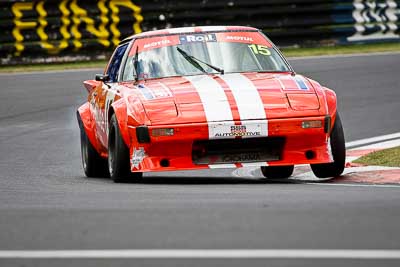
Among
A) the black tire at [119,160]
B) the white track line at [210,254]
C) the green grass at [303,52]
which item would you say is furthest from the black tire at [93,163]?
the green grass at [303,52]

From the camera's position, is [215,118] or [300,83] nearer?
[215,118]

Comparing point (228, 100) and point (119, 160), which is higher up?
point (228, 100)

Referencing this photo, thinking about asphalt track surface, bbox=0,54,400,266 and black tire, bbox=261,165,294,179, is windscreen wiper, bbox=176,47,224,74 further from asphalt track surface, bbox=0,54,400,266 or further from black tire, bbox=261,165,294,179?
black tire, bbox=261,165,294,179

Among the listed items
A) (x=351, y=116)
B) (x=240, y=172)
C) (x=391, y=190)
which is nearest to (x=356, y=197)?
(x=391, y=190)

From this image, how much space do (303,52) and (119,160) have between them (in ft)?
47.0

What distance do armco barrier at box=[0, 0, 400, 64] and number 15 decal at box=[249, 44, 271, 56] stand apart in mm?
12362

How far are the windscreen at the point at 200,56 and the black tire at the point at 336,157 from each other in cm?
103

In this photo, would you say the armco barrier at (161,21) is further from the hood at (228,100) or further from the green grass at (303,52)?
the hood at (228,100)

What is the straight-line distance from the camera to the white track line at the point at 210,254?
5.22m

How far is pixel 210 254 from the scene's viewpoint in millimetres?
5312

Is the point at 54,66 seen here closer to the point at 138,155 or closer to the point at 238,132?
the point at 138,155

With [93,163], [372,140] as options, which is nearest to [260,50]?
[93,163]

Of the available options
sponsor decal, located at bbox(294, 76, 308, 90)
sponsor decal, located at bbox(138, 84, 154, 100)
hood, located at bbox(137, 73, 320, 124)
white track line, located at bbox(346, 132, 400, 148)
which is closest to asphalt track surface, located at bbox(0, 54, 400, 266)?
hood, located at bbox(137, 73, 320, 124)

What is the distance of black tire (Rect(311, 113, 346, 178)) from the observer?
31.4 feet
